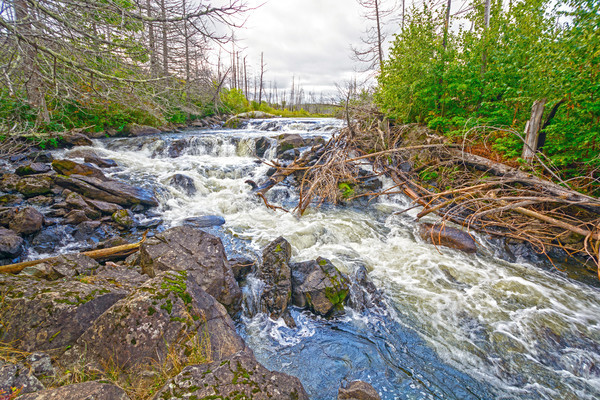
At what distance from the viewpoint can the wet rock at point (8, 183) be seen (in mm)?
7348

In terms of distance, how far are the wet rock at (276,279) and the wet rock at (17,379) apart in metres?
2.80

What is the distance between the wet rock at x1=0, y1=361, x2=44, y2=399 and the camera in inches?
63.2

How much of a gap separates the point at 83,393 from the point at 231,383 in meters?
0.87

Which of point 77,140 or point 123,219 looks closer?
point 123,219

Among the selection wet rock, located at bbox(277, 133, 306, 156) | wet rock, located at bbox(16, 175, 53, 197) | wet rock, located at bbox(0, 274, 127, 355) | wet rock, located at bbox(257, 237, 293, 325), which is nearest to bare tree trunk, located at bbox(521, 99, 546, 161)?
wet rock, located at bbox(257, 237, 293, 325)

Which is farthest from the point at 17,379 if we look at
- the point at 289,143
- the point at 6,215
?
the point at 289,143

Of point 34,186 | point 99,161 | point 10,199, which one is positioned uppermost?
point 99,161

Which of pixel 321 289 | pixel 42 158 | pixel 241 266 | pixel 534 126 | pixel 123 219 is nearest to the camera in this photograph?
pixel 321 289

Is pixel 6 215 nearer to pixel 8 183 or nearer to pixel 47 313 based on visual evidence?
pixel 8 183

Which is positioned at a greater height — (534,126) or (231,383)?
(534,126)

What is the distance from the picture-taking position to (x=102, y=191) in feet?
24.5

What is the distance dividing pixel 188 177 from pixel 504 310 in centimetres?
962

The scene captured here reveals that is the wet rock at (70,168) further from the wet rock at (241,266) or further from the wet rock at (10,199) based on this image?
the wet rock at (241,266)

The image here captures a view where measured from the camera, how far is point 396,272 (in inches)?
211
